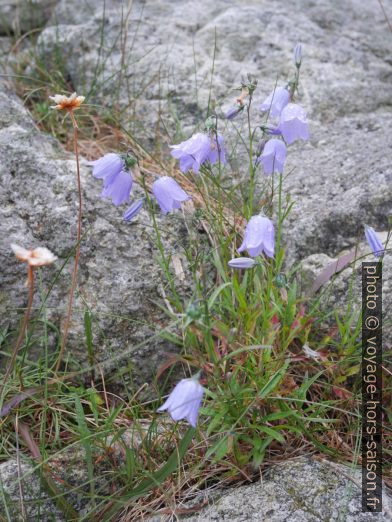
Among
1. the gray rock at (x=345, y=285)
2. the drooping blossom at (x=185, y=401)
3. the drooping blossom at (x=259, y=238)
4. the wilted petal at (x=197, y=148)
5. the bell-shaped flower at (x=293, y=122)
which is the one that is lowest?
the gray rock at (x=345, y=285)

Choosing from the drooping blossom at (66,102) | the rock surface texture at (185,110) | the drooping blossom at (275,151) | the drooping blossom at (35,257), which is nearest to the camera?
the drooping blossom at (35,257)

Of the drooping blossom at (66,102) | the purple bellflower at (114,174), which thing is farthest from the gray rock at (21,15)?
the purple bellflower at (114,174)

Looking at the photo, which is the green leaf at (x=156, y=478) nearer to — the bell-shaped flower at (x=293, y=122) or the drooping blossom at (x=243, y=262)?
the drooping blossom at (x=243, y=262)

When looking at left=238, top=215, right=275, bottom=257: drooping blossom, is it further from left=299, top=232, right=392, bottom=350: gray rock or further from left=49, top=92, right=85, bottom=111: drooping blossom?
left=49, top=92, right=85, bottom=111: drooping blossom

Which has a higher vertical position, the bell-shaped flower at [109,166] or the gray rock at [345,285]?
the bell-shaped flower at [109,166]

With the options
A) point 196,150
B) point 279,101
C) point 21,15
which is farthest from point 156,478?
point 21,15

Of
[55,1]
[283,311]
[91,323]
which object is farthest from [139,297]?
[55,1]

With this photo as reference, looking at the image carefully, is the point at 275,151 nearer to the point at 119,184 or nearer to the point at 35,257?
the point at 119,184
